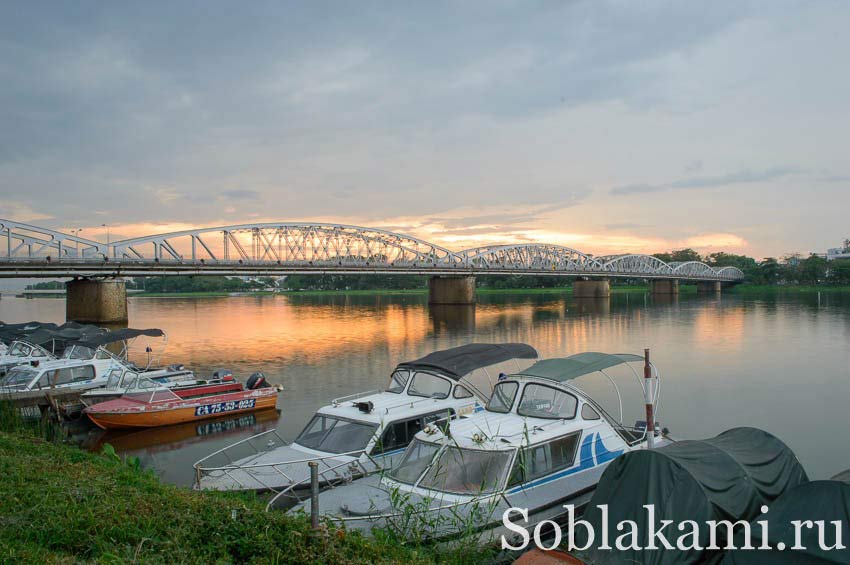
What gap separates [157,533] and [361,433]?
6194 mm

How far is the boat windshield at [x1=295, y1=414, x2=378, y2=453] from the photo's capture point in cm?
1254

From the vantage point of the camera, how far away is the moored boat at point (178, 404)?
718 inches

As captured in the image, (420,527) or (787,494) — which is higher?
(787,494)

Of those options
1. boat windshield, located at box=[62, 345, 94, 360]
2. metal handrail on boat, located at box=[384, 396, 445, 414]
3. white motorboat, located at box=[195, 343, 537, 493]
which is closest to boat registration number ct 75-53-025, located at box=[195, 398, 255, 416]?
white motorboat, located at box=[195, 343, 537, 493]

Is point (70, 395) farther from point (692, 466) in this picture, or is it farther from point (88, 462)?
point (692, 466)

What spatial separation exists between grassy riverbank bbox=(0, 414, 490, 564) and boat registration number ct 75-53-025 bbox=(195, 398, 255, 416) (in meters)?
11.2

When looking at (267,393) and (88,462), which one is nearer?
(88,462)

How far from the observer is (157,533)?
6746mm

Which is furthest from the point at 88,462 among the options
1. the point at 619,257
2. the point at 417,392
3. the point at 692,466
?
the point at 619,257

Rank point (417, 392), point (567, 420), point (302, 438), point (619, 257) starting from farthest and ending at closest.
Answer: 1. point (619, 257)
2. point (417, 392)
3. point (302, 438)
4. point (567, 420)

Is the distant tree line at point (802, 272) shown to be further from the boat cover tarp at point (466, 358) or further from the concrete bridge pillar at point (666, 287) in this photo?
the boat cover tarp at point (466, 358)

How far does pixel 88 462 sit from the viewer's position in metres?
11.8

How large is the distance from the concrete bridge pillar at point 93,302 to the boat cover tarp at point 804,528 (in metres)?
54.7

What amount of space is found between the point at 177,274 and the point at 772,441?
56.3m
